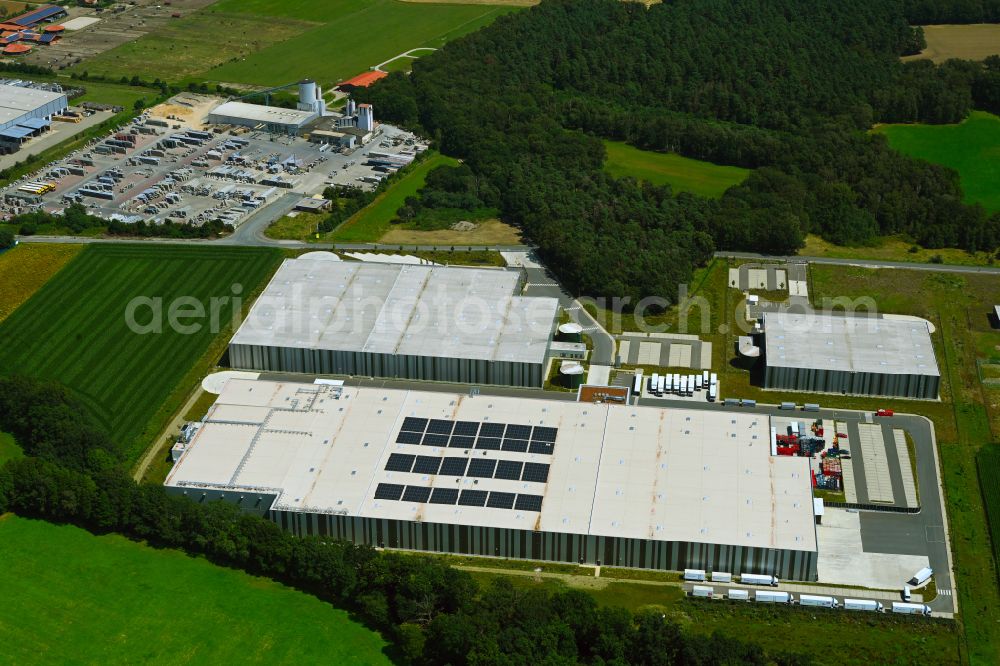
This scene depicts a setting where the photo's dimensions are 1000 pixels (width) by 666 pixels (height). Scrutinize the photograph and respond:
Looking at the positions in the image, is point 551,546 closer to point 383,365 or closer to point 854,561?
point 854,561

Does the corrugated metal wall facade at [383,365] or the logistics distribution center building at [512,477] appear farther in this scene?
the corrugated metal wall facade at [383,365]

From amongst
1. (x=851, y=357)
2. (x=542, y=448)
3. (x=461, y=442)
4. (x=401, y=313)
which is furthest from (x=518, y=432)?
(x=851, y=357)

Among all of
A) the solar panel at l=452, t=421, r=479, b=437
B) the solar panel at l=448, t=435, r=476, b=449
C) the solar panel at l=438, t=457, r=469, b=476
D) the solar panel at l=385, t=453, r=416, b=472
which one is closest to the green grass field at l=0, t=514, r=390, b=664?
the solar panel at l=385, t=453, r=416, b=472

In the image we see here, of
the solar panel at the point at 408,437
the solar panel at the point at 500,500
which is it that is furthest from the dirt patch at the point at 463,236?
the solar panel at the point at 500,500

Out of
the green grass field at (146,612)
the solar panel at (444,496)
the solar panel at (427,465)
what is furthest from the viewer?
the solar panel at (427,465)

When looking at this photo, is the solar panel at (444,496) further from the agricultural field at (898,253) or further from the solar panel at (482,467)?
the agricultural field at (898,253)

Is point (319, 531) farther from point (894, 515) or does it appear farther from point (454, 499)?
point (894, 515)
